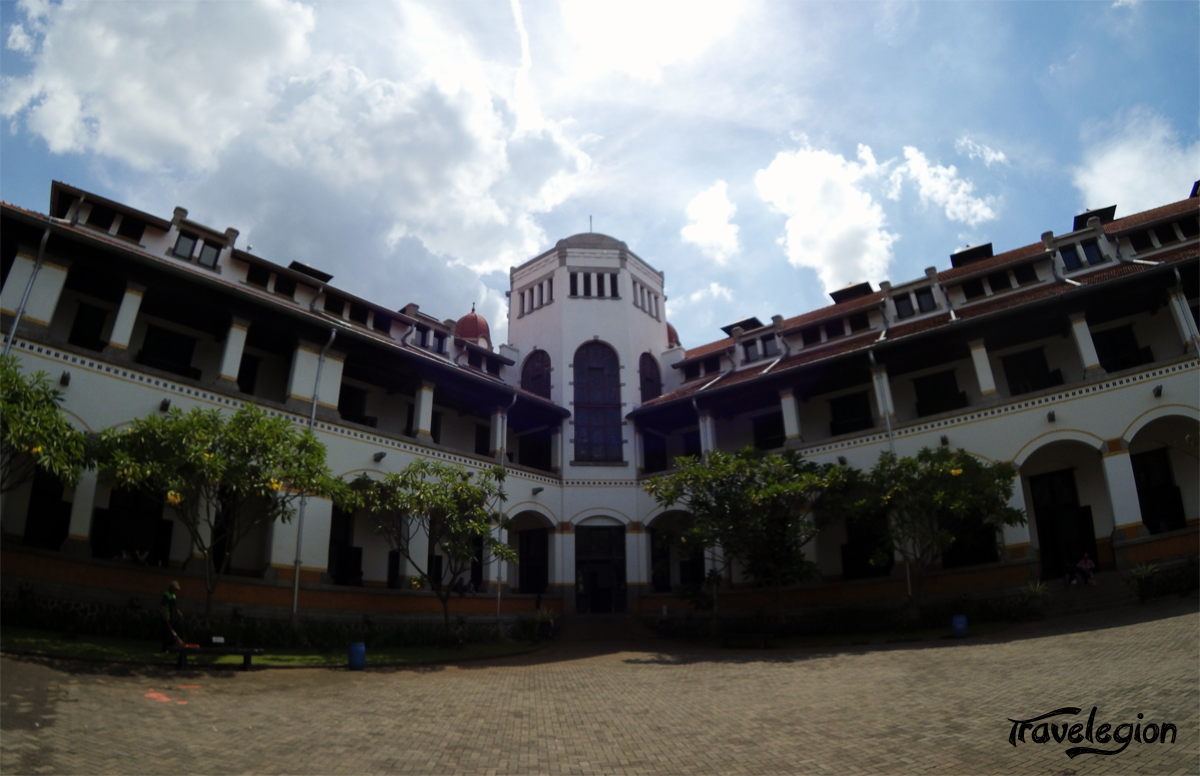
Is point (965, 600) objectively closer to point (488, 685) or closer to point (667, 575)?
point (667, 575)

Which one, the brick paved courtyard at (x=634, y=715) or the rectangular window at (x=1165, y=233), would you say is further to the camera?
the rectangular window at (x=1165, y=233)

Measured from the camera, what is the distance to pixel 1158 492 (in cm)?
2144

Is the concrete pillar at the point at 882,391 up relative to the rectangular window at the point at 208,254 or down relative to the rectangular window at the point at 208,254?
down

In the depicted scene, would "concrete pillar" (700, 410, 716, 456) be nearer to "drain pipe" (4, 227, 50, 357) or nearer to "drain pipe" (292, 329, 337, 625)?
"drain pipe" (292, 329, 337, 625)

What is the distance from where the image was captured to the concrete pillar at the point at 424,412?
80.8 feet

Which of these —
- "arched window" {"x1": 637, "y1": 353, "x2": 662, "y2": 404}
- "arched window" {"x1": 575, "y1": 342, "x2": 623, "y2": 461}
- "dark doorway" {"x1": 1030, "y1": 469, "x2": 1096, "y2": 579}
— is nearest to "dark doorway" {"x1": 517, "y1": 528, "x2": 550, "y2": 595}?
"arched window" {"x1": 575, "y1": 342, "x2": 623, "y2": 461}

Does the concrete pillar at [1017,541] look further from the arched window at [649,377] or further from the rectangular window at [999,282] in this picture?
the arched window at [649,377]

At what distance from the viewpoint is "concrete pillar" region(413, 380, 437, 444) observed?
970 inches

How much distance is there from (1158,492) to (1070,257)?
8.92 m

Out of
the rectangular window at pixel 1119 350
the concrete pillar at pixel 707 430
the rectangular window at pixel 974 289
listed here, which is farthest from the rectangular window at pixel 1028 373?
the concrete pillar at pixel 707 430

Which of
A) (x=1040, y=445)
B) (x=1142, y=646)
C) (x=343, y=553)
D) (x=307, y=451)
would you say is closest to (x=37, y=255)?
(x=307, y=451)

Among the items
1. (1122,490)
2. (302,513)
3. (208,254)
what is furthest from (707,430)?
(208,254)

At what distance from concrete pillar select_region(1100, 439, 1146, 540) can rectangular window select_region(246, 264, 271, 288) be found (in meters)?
28.5

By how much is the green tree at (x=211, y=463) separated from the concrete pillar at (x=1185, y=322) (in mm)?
24166
